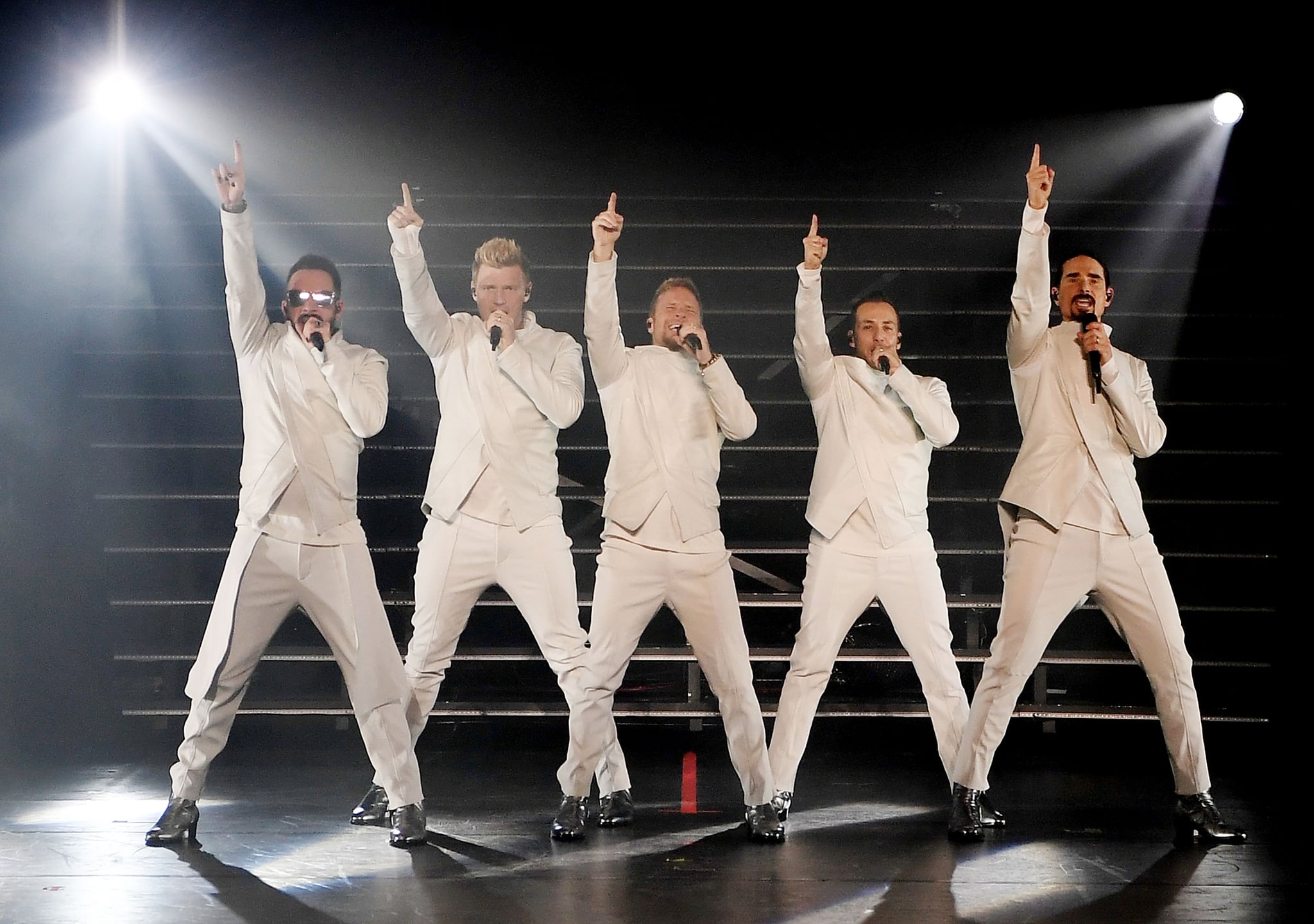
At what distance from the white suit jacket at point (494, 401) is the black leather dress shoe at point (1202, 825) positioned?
6.08ft

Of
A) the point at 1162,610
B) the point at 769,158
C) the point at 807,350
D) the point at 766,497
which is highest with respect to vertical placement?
the point at 769,158

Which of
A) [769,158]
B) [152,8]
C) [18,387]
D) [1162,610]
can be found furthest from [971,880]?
[152,8]

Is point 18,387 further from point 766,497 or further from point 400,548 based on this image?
point 766,497

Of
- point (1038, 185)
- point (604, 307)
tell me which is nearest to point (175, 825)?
point (604, 307)

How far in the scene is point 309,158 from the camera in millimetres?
5336

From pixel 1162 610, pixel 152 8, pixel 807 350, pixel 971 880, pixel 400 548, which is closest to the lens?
pixel 971 880

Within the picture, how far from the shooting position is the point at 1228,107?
16.5ft

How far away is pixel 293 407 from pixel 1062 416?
204 centimetres

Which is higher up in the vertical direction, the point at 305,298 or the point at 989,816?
the point at 305,298

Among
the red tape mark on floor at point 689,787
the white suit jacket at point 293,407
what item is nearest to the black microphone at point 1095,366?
the red tape mark on floor at point 689,787

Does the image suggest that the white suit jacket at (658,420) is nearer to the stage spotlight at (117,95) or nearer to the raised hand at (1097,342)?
the raised hand at (1097,342)

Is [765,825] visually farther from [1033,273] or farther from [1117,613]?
[1033,273]

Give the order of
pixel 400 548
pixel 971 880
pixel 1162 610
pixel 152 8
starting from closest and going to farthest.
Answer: pixel 971 880, pixel 1162 610, pixel 152 8, pixel 400 548

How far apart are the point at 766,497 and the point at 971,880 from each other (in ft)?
7.41
